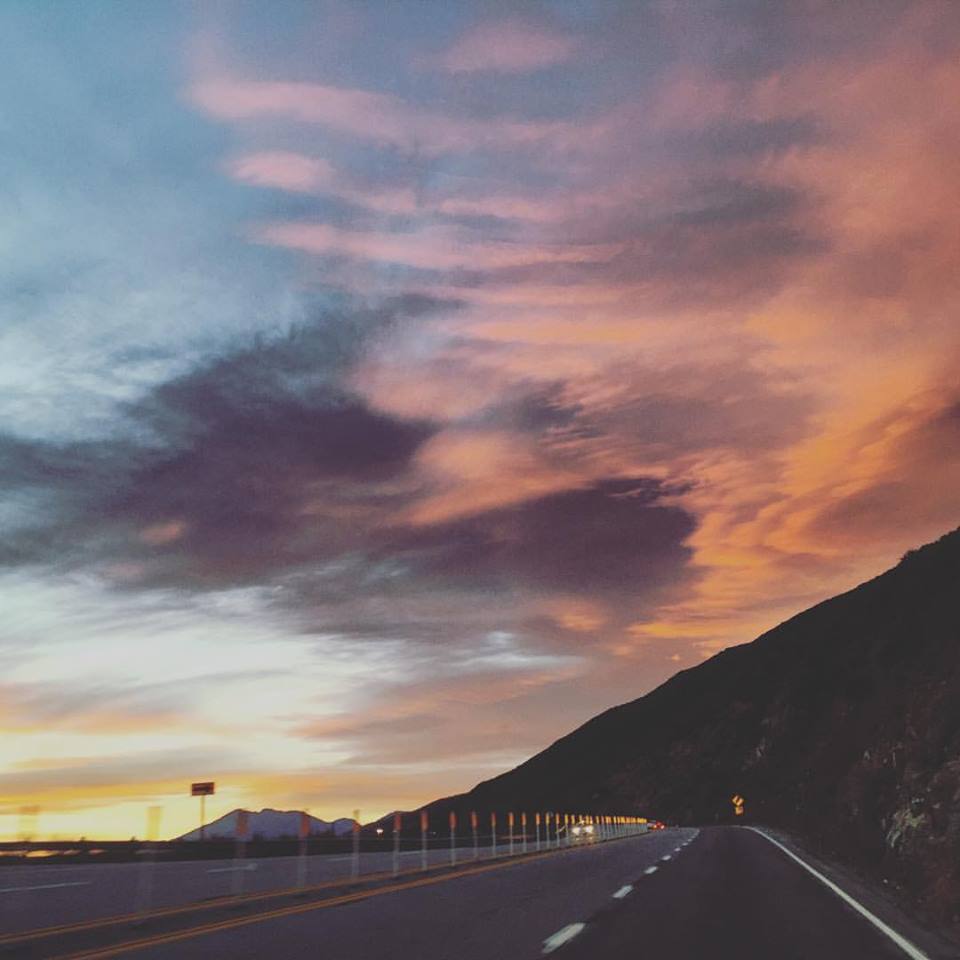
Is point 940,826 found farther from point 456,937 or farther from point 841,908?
point 456,937

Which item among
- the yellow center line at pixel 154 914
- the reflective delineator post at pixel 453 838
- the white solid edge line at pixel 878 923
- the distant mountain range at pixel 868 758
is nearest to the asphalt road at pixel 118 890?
the yellow center line at pixel 154 914

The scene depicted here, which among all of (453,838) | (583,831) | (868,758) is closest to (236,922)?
(453,838)

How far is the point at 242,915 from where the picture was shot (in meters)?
16.0

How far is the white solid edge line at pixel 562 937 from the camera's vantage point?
38.8 feet

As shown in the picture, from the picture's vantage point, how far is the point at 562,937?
41.3ft

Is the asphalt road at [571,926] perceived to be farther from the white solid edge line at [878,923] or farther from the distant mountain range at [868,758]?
the distant mountain range at [868,758]

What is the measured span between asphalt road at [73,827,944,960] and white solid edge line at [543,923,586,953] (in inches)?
0.9

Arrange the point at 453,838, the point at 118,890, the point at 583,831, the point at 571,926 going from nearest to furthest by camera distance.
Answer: the point at 571,926
the point at 118,890
the point at 453,838
the point at 583,831

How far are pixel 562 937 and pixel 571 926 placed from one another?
1193 mm

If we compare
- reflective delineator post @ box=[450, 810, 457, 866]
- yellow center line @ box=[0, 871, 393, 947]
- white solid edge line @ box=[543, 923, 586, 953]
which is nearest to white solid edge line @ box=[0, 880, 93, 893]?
yellow center line @ box=[0, 871, 393, 947]

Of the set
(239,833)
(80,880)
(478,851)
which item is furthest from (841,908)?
(478,851)

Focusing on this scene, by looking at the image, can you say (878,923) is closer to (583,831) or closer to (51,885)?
(51,885)

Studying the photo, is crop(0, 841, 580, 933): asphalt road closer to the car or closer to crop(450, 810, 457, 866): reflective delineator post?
crop(450, 810, 457, 866): reflective delineator post

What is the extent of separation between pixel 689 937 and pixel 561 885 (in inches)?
349
